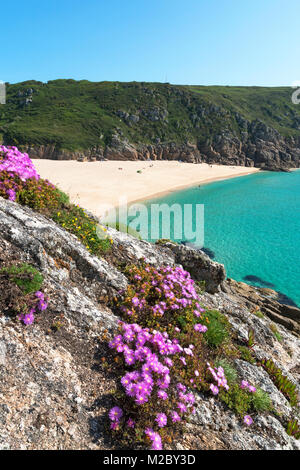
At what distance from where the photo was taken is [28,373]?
151 inches

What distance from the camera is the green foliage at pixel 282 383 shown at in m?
6.23

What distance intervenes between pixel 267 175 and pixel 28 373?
316 feet

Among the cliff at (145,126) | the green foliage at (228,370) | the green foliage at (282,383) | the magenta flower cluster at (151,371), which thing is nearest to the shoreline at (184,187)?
the cliff at (145,126)

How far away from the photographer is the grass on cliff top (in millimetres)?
86562

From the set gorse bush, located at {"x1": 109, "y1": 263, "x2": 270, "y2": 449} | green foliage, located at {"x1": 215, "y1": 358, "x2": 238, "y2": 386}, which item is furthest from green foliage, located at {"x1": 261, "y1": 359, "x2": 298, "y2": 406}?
green foliage, located at {"x1": 215, "y1": 358, "x2": 238, "y2": 386}

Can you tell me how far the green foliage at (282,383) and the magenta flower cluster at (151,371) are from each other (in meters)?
3.27

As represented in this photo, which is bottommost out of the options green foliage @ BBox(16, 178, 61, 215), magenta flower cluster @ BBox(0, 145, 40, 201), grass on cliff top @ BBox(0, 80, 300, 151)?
green foliage @ BBox(16, 178, 61, 215)

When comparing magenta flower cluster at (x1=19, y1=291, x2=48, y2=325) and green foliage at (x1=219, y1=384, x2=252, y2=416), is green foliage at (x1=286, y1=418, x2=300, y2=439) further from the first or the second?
magenta flower cluster at (x1=19, y1=291, x2=48, y2=325)

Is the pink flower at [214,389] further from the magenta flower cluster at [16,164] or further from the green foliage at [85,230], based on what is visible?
the magenta flower cluster at [16,164]

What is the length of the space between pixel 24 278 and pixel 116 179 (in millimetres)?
52462

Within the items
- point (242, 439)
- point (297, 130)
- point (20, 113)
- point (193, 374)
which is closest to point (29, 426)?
point (193, 374)

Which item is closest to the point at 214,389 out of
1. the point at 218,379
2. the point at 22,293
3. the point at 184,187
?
the point at 218,379

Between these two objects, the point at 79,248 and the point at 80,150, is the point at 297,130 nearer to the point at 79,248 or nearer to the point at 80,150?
the point at 80,150

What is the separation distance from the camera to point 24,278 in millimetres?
4508
